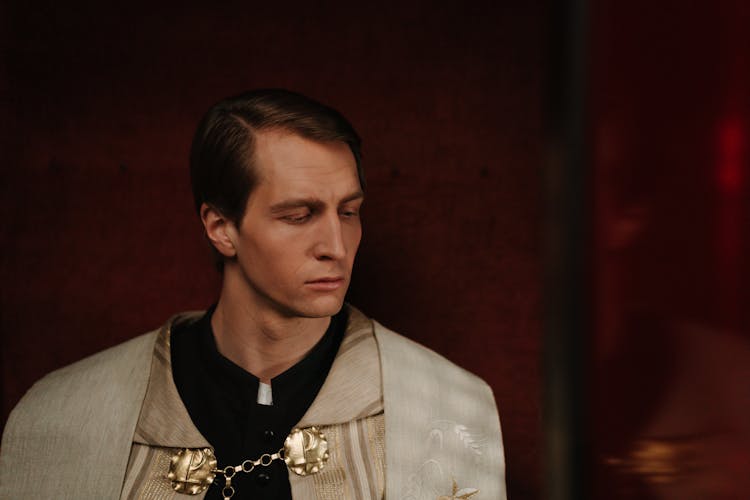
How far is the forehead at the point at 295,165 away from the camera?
3.81ft

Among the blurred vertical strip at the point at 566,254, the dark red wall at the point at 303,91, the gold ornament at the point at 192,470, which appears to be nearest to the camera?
the blurred vertical strip at the point at 566,254

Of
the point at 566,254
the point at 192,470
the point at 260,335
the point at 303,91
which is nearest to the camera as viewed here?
the point at 566,254

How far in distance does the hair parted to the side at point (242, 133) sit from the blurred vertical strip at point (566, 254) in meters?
0.91

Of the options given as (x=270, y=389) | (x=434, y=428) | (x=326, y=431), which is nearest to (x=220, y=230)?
(x=270, y=389)

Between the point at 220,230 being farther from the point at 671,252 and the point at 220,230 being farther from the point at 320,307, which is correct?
the point at 671,252

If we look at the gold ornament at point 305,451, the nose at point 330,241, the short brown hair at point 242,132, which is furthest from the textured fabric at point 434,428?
the short brown hair at point 242,132

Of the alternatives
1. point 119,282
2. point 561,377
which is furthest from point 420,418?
point 561,377

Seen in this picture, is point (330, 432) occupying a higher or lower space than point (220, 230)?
lower

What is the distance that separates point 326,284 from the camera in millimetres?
1170

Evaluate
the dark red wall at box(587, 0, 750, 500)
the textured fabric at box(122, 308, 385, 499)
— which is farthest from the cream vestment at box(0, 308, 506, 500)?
the dark red wall at box(587, 0, 750, 500)

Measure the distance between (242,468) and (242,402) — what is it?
12 centimetres

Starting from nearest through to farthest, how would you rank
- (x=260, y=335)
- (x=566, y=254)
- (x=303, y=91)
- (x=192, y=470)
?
(x=566, y=254) → (x=192, y=470) → (x=260, y=335) → (x=303, y=91)

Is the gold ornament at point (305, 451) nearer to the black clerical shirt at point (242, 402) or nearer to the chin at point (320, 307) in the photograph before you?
the black clerical shirt at point (242, 402)

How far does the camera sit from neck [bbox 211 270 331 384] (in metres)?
1.25
